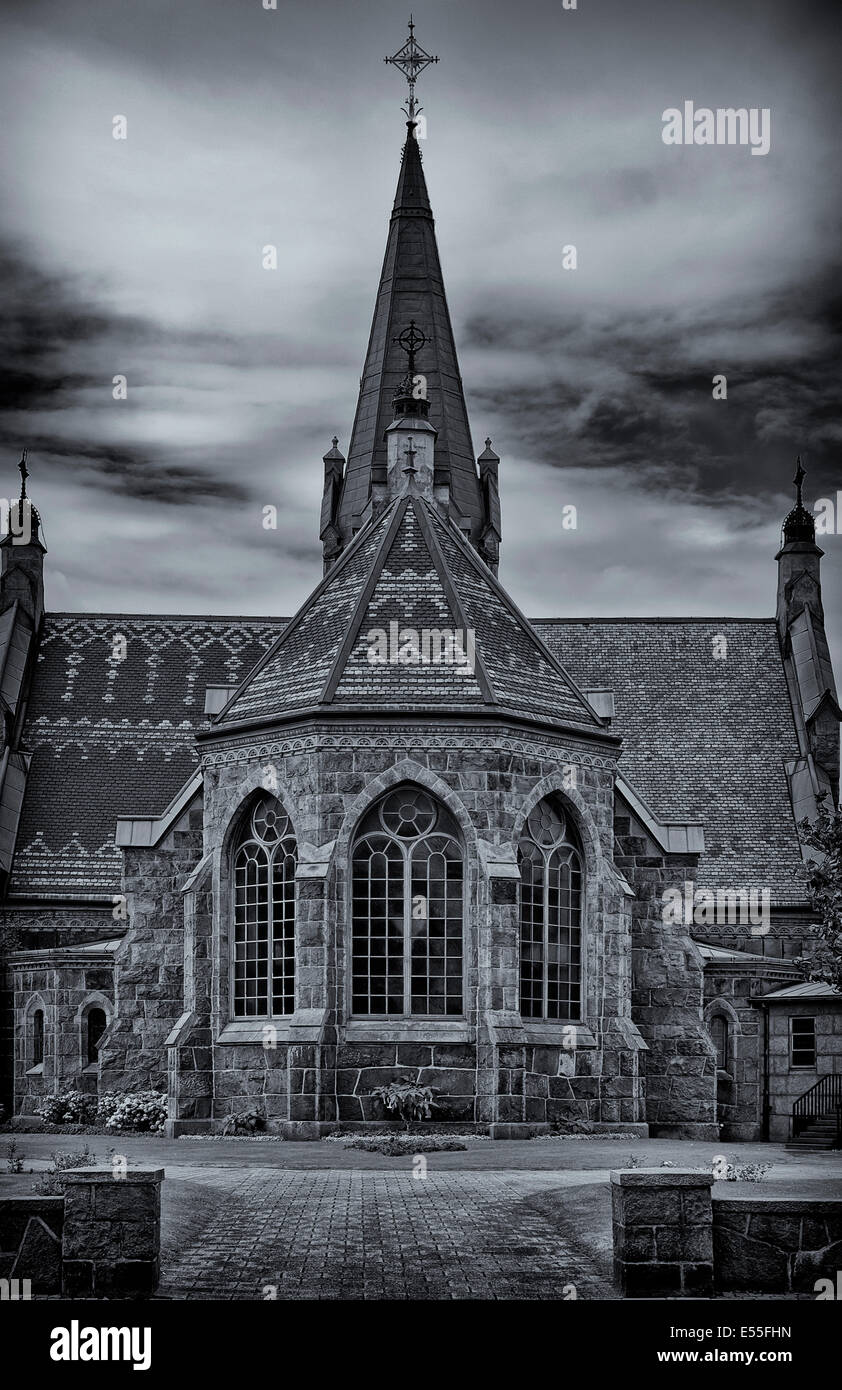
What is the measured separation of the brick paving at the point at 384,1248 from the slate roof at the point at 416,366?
104 ft

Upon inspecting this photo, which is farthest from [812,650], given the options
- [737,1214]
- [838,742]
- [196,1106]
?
[737,1214]

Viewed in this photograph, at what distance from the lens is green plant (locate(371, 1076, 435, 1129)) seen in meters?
30.5

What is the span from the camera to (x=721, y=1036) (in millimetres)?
41250

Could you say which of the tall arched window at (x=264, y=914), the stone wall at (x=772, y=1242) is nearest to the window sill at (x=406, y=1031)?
the tall arched window at (x=264, y=914)

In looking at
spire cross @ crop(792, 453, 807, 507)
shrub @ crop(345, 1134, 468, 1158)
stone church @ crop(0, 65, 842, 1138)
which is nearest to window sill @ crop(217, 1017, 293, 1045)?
stone church @ crop(0, 65, 842, 1138)

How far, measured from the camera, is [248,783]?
3362cm

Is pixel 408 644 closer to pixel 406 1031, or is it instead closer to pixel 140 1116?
pixel 406 1031

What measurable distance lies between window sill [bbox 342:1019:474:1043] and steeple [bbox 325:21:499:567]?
1992 centimetres

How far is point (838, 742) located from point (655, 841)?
41.4 ft

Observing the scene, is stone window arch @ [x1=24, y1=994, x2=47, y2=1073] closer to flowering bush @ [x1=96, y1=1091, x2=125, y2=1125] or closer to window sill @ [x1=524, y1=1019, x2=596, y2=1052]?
flowering bush @ [x1=96, y1=1091, x2=125, y2=1125]

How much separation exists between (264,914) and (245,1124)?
153 inches

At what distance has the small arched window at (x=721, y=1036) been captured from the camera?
1607 inches

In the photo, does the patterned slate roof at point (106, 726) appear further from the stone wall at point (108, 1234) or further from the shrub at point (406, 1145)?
the stone wall at point (108, 1234)

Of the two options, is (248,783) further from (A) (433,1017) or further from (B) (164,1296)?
(B) (164,1296)
